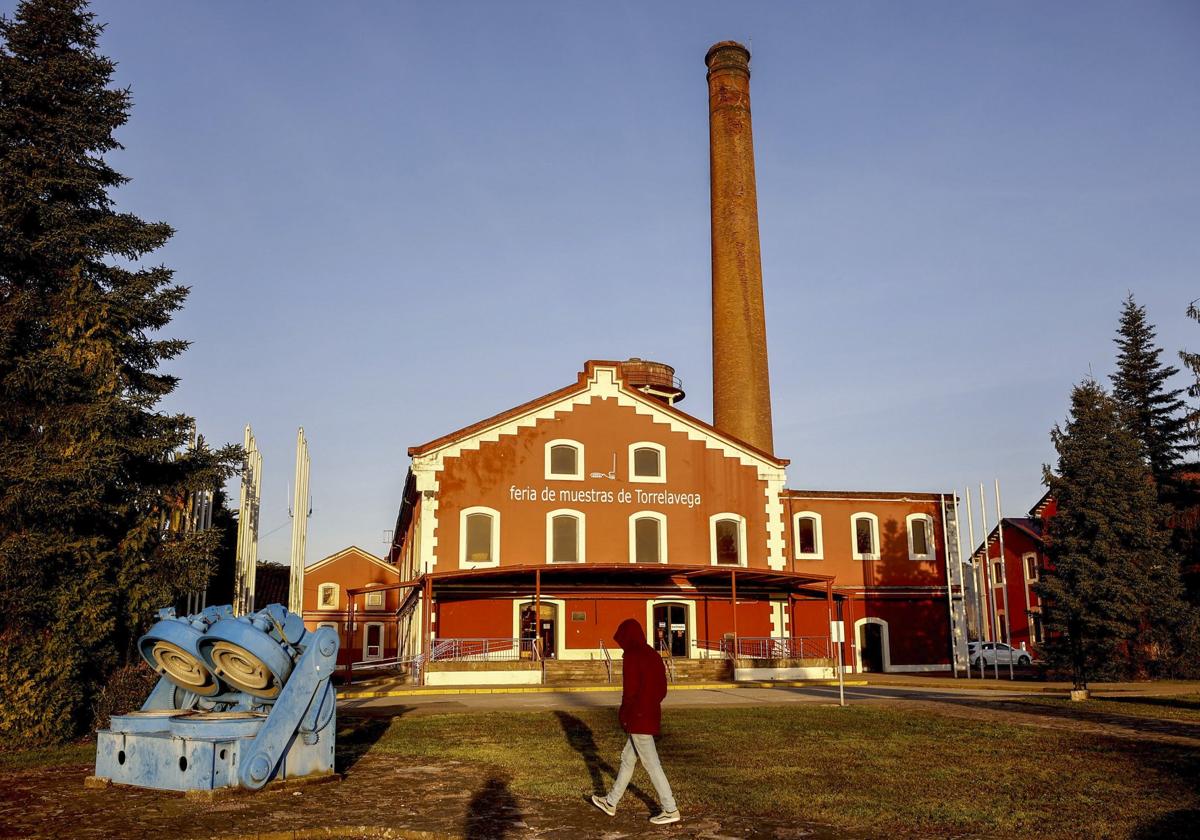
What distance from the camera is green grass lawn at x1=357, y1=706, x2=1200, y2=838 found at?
7.74 m

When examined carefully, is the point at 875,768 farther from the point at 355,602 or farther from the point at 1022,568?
the point at 355,602

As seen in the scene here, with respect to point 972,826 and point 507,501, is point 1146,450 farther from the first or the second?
point 972,826

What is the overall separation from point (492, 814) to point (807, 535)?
2832 cm

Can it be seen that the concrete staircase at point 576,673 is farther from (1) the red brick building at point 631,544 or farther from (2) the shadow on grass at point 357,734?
(2) the shadow on grass at point 357,734

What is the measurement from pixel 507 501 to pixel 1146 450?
88.1ft

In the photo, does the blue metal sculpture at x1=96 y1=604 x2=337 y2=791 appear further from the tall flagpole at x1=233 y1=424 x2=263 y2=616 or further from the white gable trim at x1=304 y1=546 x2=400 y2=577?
the white gable trim at x1=304 y1=546 x2=400 y2=577

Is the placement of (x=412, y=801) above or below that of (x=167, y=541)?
below

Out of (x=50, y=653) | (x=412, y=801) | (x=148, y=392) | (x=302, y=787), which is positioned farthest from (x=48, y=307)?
(x=412, y=801)

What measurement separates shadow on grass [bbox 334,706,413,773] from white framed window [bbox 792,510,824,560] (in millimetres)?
Result: 19753

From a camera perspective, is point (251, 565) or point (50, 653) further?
point (251, 565)

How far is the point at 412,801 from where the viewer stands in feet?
28.4

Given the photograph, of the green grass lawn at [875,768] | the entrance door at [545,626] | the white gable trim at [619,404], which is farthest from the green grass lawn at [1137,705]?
the entrance door at [545,626]

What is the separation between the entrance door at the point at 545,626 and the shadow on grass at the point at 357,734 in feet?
37.3

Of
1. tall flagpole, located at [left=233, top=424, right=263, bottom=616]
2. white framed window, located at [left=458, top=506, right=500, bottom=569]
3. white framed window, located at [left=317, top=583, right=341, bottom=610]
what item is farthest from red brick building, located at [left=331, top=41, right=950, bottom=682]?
white framed window, located at [left=317, top=583, right=341, bottom=610]
